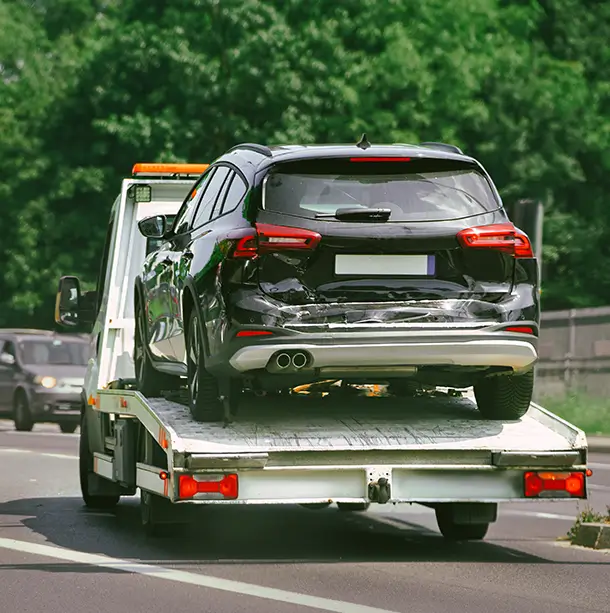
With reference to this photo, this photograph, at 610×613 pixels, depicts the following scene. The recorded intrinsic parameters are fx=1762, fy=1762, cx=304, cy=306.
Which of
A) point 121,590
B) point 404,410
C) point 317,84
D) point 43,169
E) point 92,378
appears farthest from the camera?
point 43,169

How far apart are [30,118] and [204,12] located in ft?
26.1

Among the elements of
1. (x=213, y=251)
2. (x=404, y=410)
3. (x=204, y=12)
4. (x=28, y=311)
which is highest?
(x=204, y=12)

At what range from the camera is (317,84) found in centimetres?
4425

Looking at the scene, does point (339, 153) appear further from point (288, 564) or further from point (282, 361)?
point (288, 564)

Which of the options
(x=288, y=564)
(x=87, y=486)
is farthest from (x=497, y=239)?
(x=87, y=486)

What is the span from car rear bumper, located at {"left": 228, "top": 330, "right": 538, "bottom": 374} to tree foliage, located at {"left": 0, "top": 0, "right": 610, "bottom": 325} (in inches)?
1318

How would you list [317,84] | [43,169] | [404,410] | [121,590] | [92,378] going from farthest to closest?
1. [43,169]
2. [317,84]
3. [92,378]
4. [404,410]
5. [121,590]

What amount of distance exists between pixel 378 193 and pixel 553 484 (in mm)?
1908

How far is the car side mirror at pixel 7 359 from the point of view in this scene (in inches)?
1228

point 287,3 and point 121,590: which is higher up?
point 287,3

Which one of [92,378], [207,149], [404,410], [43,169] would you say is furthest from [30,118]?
[404,410]

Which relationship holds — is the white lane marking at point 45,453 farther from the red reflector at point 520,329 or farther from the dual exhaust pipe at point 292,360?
the red reflector at point 520,329

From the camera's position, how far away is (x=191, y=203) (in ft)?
37.9

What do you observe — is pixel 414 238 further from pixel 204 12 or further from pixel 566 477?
pixel 204 12
